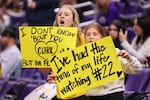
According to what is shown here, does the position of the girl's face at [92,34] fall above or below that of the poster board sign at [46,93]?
above

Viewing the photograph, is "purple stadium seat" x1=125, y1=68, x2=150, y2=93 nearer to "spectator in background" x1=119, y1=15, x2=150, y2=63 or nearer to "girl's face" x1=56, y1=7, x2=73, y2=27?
"spectator in background" x1=119, y1=15, x2=150, y2=63

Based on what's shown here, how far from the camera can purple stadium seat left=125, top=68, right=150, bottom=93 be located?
7445 millimetres

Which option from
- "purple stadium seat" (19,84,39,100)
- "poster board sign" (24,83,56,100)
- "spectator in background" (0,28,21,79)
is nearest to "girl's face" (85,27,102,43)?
"poster board sign" (24,83,56,100)

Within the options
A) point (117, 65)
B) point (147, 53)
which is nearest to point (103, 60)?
point (117, 65)

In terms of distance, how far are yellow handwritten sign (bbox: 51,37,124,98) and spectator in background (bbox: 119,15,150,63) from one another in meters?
2.07

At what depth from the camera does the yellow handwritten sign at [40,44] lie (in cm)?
639

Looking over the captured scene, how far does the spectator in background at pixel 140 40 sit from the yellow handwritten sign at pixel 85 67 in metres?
2.07

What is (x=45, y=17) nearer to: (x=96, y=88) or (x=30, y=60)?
(x=30, y=60)

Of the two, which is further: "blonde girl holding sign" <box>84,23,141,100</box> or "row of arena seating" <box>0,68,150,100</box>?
"row of arena seating" <box>0,68,150,100</box>

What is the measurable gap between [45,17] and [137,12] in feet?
5.60

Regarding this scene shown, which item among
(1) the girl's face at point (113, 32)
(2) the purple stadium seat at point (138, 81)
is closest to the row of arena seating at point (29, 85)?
(2) the purple stadium seat at point (138, 81)

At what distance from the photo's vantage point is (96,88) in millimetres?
Answer: 5859

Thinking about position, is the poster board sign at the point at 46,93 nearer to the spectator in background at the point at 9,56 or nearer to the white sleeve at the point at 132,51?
the white sleeve at the point at 132,51

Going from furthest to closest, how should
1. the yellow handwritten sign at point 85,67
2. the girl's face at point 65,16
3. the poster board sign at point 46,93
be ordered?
the poster board sign at point 46,93 < the girl's face at point 65,16 < the yellow handwritten sign at point 85,67
